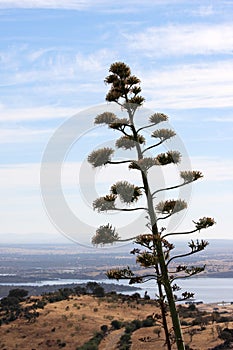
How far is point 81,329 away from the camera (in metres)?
54.6

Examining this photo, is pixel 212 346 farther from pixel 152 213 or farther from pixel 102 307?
pixel 152 213

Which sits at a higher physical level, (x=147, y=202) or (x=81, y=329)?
(x=147, y=202)

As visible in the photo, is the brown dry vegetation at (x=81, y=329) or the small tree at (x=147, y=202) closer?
the small tree at (x=147, y=202)

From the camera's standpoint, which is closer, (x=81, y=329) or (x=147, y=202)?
(x=147, y=202)

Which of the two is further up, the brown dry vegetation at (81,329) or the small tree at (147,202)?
the small tree at (147,202)

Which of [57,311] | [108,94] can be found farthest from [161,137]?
[57,311]

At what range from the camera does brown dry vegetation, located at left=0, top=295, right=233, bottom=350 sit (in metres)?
48.3

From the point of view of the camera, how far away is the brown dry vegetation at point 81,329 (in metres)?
48.3

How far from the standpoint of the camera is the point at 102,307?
64625mm

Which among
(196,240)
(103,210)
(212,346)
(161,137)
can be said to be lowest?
(212,346)

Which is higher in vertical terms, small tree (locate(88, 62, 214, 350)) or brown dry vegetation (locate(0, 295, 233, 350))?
small tree (locate(88, 62, 214, 350))

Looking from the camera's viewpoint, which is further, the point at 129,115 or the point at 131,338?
the point at 131,338

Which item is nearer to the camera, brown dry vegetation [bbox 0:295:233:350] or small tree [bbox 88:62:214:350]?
small tree [bbox 88:62:214:350]

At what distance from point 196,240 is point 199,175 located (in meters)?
1.49
